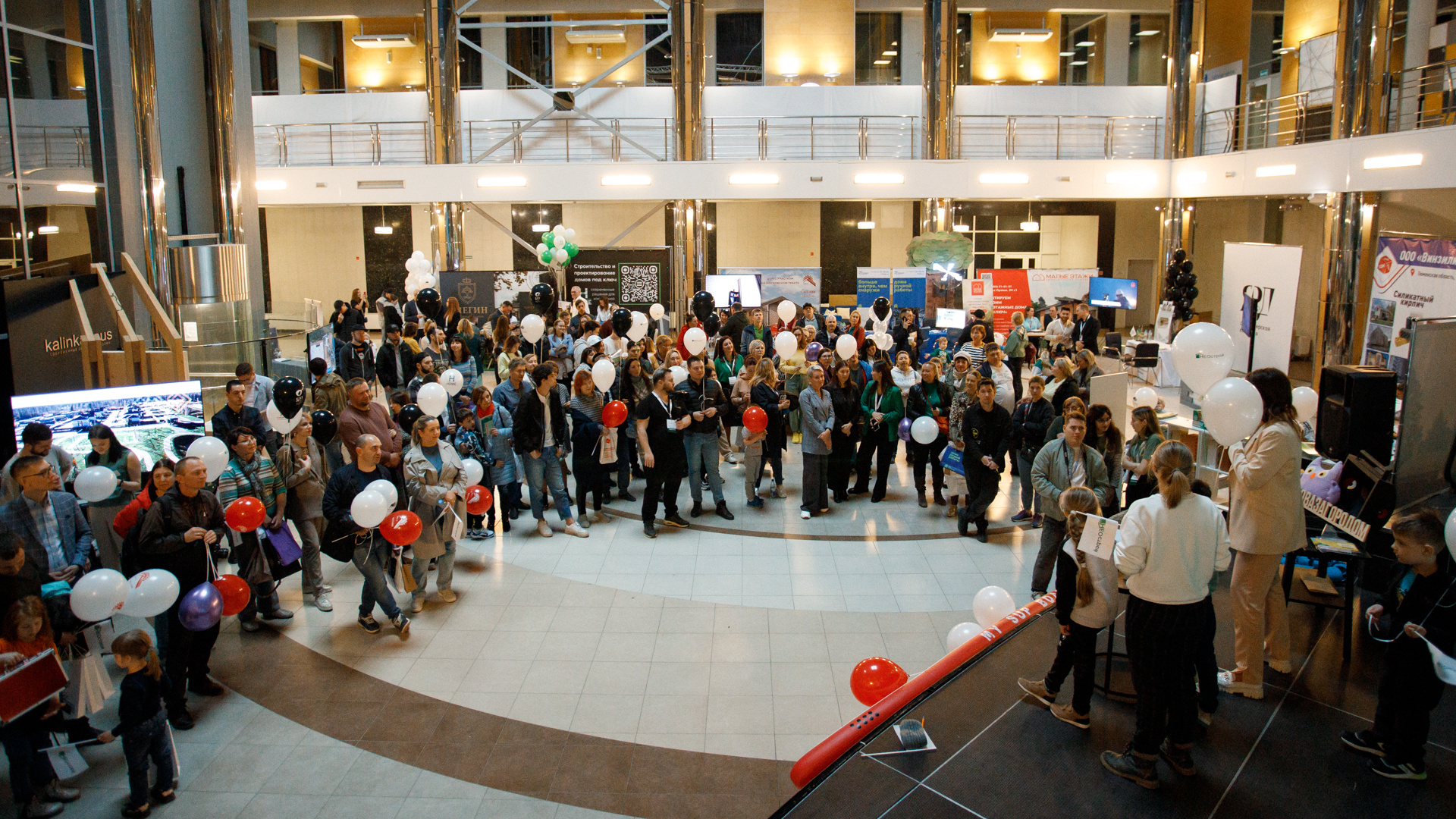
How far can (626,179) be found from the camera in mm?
19312

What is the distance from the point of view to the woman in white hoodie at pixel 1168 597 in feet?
13.2

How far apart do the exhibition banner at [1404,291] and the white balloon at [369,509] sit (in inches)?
422

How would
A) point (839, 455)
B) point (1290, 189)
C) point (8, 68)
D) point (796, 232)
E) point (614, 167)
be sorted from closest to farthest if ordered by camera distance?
point (8, 68) → point (839, 455) → point (1290, 189) → point (614, 167) → point (796, 232)

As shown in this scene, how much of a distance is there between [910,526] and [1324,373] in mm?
3558

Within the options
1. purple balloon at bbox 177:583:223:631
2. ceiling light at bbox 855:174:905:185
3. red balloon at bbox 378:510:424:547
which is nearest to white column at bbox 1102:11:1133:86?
ceiling light at bbox 855:174:905:185

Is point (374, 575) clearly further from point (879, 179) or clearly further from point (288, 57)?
point (288, 57)

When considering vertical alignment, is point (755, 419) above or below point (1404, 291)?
below

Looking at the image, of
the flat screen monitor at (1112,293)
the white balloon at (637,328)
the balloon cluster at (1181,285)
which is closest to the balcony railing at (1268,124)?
the flat screen monitor at (1112,293)

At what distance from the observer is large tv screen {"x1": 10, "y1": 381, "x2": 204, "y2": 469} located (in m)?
6.78

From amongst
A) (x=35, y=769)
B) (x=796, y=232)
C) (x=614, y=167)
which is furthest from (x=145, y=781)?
(x=796, y=232)

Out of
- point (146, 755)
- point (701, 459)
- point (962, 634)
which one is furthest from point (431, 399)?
point (962, 634)

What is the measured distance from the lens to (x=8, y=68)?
849cm

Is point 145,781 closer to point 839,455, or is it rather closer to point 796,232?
point 839,455

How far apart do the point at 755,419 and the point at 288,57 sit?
69.3 ft
